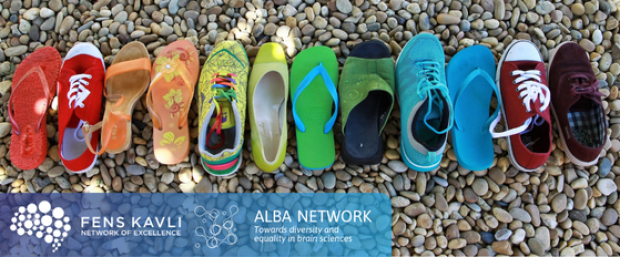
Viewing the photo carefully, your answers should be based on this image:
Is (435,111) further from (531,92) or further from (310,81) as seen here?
(310,81)

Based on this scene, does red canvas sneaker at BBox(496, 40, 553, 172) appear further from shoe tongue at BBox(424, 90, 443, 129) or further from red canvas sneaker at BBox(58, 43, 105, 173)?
red canvas sneaker at BBox(58, 43, 105, 173)

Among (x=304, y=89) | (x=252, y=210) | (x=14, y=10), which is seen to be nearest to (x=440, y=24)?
(x=304, y=89)

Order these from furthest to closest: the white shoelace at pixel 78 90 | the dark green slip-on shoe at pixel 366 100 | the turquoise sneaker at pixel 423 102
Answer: the white shoelace at pixel 78 90
the dark green slip-on shoe at pixel 366 100
the turquoise sneaker at pixel 423 102

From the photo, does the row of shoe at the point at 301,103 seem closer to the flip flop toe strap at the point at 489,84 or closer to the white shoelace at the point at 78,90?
the flip flop toe strap at the point at 489,84

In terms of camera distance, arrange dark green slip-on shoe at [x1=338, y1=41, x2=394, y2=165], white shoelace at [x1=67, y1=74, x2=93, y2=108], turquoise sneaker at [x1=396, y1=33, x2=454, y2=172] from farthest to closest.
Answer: white shoelace at [x1=67, y1=74, x2=93, y2=108] < dark green slip-on shoe at [x1=338, y1=41, x2=394, y2=165] < turquoise sneaker at [x1=396, y1=33, x2=454, y2=172]

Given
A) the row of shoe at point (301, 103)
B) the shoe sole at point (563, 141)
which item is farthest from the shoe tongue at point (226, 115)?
the shoe sole at point (563, 141)

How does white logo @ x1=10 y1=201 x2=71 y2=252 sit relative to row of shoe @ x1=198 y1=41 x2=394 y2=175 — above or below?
below

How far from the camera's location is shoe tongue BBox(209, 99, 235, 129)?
210 cm

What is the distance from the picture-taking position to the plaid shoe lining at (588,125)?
206 cm

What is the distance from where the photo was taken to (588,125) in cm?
212

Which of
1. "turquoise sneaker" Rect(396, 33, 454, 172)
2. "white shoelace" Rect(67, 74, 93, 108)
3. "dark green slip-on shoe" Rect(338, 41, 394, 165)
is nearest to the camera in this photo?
"turquoise sneaker" Rect(396, 33, 454, 172)

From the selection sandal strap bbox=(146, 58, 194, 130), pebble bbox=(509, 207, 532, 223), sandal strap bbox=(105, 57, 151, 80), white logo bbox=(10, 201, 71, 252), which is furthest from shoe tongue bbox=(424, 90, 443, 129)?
white logo bbox=(10, 201, 71, 252)

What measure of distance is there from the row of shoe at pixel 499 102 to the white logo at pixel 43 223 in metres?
2.13

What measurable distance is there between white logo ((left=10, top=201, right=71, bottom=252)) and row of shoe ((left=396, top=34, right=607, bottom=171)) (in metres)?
2.13
